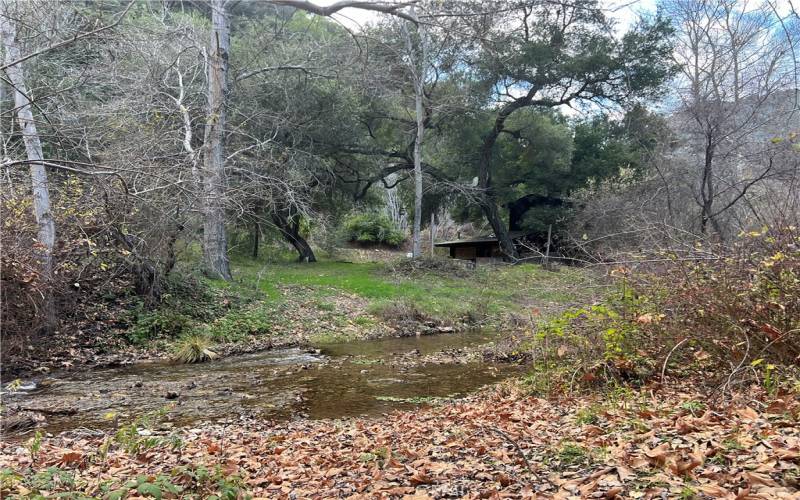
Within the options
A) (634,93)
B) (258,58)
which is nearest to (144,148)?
(258,58)

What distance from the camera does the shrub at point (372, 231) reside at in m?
43.3

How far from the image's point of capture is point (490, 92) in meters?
27.2

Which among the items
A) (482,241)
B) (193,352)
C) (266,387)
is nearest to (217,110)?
(193,352)

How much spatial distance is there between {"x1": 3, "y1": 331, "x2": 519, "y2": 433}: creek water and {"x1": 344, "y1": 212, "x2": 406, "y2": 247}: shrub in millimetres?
31732

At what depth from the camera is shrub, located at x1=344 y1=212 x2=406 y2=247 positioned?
43344mm

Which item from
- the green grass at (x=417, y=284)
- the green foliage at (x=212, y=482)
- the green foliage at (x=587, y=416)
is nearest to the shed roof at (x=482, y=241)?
the green grass at (x=417, y=284)

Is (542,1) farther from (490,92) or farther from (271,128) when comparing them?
(490,92)

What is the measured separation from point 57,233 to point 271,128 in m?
10.2

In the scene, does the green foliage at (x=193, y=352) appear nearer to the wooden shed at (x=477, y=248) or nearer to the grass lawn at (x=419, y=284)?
the grass lawn at (x=419, y=284)

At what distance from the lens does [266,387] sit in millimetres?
8531

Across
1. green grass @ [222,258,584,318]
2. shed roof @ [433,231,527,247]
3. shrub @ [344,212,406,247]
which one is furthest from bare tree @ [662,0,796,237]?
shrub @ [344,212,406,247]

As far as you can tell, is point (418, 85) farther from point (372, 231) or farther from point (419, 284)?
point (372, 231)

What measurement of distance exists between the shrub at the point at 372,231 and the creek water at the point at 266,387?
1249 inches

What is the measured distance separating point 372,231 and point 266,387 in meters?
35.8
